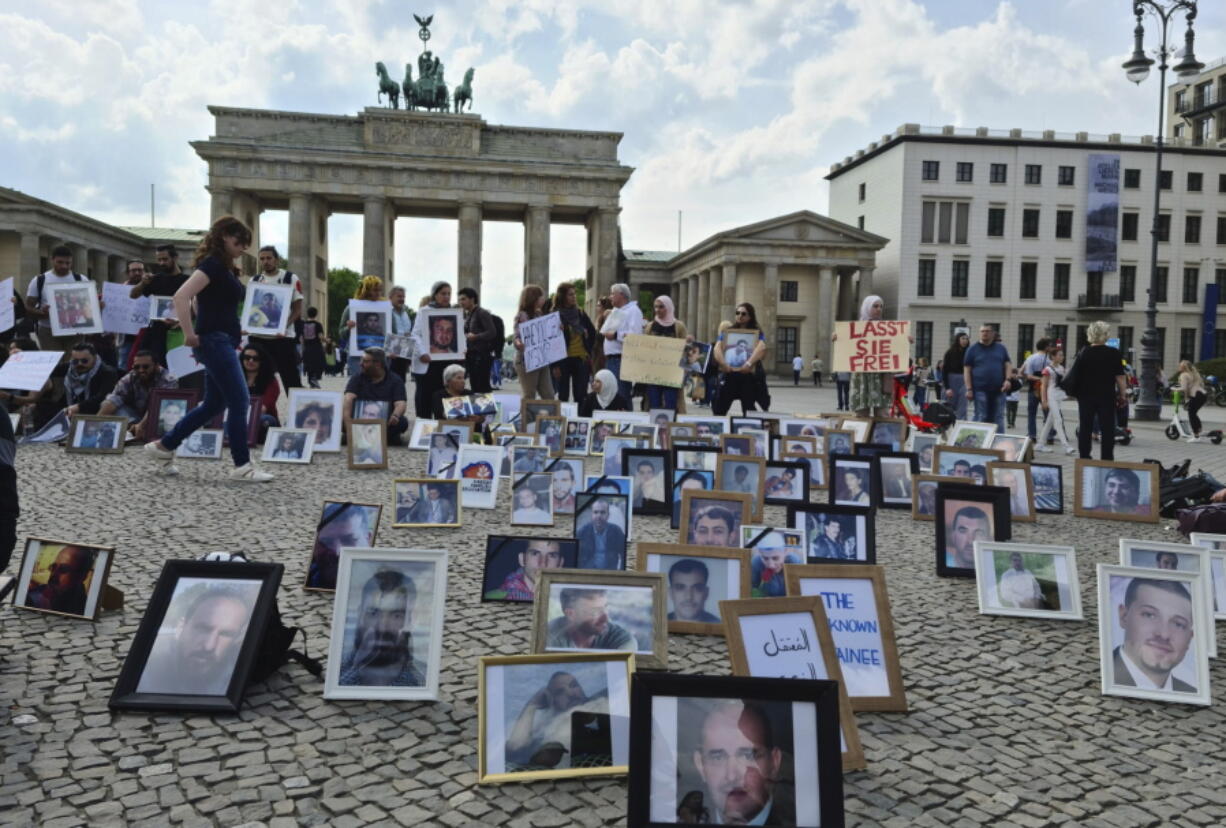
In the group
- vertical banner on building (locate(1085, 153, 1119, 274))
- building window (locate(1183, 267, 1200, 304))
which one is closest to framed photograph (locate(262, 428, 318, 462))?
vertical banner on building (locate(1085, 153, 1119, 274))

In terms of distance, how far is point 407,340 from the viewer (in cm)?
1181

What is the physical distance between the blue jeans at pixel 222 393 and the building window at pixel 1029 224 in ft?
210

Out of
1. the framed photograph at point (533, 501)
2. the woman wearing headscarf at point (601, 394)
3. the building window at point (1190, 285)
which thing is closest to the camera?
the framed photograph at point (533, 501)

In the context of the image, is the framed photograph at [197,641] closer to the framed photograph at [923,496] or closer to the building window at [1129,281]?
the framed photograph at [923,496]

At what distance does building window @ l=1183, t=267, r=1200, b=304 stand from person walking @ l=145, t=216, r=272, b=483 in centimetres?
7129

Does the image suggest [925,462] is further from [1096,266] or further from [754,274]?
[1096,266]

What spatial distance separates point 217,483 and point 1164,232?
70.8 metres

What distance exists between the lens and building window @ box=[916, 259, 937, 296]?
62531 millimetres

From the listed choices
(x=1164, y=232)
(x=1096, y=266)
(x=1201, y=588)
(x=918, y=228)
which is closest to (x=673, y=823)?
(x=1201, y=588)

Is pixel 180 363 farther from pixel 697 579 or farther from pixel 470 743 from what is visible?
pixel 470 743

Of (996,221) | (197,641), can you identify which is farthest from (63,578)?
(996,221)

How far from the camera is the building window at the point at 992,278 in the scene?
63.0 meters

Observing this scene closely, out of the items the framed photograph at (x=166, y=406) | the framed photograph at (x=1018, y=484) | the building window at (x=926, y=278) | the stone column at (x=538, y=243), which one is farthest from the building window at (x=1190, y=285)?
the framed photograph at (x=166, y=406)

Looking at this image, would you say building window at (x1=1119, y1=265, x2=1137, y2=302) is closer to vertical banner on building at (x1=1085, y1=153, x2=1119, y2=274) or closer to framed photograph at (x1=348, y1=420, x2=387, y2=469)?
vertical banner on building at (x1=1085, y1=153, x2=1119, y2=274)
